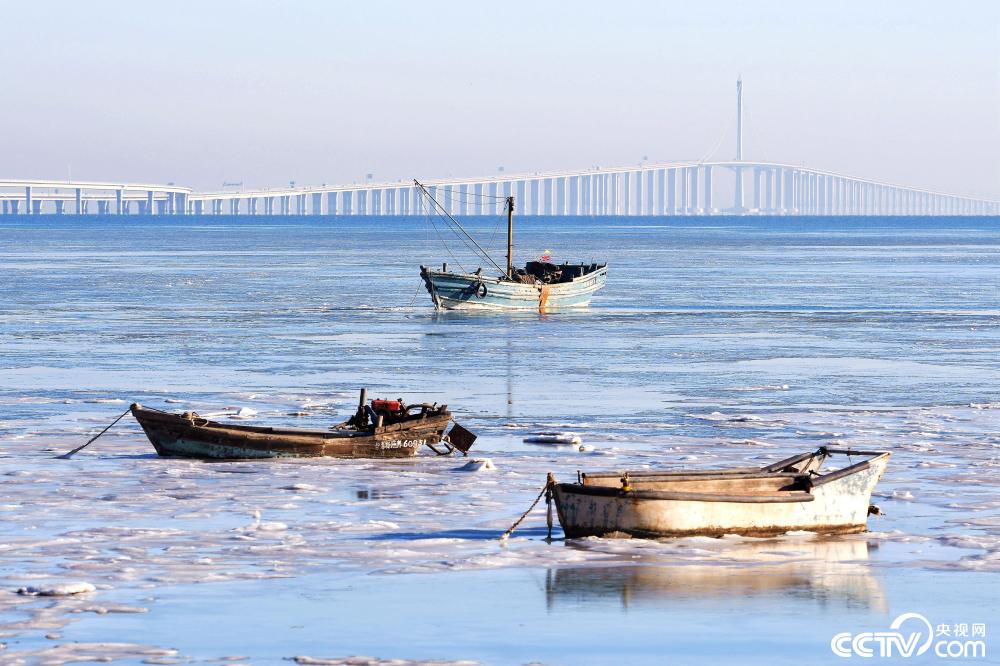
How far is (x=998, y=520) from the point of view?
22.2 m

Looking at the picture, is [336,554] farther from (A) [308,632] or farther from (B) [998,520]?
(B) [998,520]

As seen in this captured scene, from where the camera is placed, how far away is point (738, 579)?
18922mm

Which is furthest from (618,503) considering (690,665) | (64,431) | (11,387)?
(11,387)

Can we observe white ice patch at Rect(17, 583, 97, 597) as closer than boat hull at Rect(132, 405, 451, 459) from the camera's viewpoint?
Yes

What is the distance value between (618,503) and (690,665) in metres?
5.13

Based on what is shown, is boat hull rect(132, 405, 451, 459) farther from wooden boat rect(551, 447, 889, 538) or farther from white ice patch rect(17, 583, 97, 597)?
white ice patch rect(17, 583, 97, 597)

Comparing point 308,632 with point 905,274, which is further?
point 905,274

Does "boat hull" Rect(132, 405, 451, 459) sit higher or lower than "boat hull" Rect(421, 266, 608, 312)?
lower

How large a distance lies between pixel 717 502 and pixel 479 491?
188 inches

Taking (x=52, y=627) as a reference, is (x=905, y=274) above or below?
above

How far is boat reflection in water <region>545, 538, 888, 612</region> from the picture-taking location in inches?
715

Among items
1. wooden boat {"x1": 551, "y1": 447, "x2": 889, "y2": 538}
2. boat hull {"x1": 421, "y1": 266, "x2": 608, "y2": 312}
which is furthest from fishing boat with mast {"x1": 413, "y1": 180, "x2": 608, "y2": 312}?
wooden boat {"x1": 551, "y1": 447, "x2": 889, "y2": 538}

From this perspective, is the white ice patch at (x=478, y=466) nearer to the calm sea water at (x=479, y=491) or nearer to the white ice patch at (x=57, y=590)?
the calm sea water at (x=479, y=491)

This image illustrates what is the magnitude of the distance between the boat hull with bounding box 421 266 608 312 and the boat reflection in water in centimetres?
4966
